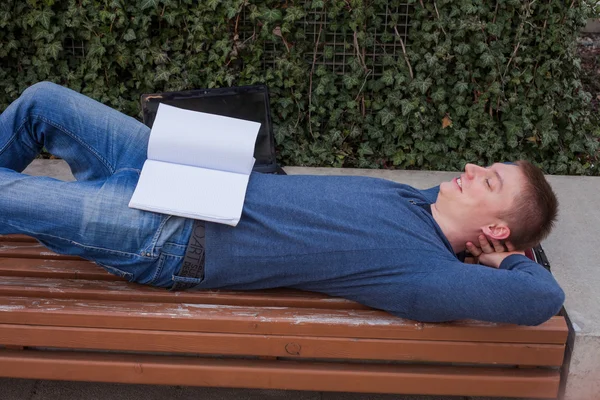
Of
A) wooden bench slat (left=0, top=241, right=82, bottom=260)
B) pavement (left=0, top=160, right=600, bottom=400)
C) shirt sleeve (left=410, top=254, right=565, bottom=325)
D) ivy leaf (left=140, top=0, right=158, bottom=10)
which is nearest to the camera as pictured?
shirt sleeve (left=410, top=254, right=565, bottom=325)

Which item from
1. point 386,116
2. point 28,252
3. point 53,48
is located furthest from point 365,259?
point 53,48

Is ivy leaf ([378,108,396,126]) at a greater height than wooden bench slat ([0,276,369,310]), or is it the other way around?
ivy leaf ([378,108,396,126])

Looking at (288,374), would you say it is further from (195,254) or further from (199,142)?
(199,142)

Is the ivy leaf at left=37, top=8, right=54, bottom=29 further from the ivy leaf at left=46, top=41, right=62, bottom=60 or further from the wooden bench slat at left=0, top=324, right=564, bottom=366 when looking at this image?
the wooden bench slat at left=0, top=324, right=564, bottom=366

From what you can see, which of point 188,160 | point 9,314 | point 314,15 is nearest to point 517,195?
point 188,160

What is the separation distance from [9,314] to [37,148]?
73 cm

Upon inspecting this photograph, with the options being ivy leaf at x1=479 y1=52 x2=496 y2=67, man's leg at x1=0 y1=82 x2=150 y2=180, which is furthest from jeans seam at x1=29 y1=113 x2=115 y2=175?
ivy leaf at x1=479 y1=52 x2=496 y2=67

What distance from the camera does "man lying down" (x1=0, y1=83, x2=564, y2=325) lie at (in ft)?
7.84

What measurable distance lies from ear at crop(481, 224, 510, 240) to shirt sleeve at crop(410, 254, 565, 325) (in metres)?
0.23

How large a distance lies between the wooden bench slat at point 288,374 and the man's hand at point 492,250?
40 cm

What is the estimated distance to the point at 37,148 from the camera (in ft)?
9.29

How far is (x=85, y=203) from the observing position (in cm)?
246

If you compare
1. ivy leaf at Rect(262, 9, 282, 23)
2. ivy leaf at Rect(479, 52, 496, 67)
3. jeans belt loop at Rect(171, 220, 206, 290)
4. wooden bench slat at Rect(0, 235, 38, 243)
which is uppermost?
ivy leaf at Rect(262, 9, 282, 23)

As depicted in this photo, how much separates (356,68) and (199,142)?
2026mm
